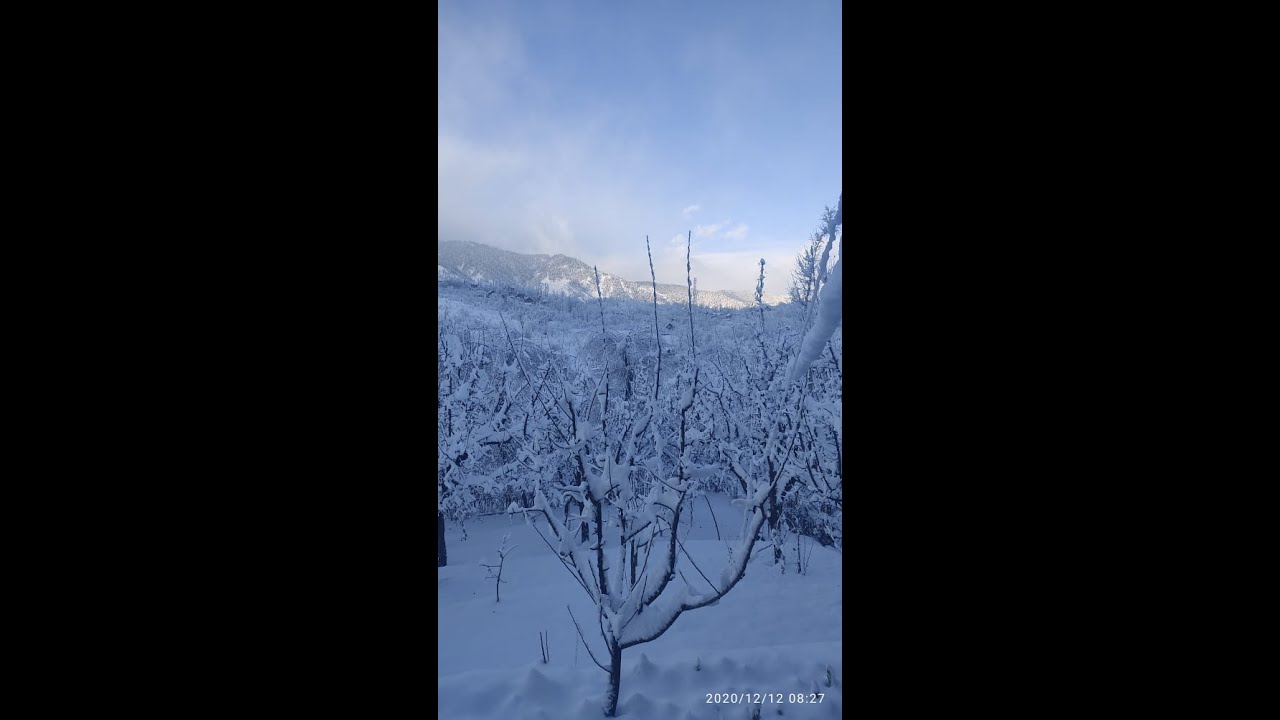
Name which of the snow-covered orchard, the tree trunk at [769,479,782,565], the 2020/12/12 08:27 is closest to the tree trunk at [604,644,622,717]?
the snow-covered orchard

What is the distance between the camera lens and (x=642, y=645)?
13.5 ft

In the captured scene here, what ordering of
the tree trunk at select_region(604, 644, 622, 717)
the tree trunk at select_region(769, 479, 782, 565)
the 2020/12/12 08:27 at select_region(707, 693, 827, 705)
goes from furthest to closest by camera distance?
the tree trunk at select_region(769, 479, 782, 565) → the tree trunk at select_region(604, 644, 622, 717) → the 2020/12/12 08:27 at select_region(707, 693, 827, 705)

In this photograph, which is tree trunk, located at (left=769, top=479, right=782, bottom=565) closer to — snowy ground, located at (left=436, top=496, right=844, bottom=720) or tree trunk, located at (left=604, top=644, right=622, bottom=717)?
snowy ground, located at (left=436, top=496, right=844, bottom=720)

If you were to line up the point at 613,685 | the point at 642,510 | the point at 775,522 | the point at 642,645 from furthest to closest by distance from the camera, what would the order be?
1. the point at 775,522
2. the point at 642,645
3. the point at 613,685
4. the point at 642,510

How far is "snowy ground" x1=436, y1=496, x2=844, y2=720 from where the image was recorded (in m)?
2.18

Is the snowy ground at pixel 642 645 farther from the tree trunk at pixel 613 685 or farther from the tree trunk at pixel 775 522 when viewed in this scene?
the tree trunk at pixel 775 522

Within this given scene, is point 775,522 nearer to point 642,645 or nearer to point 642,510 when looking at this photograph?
point 642,645

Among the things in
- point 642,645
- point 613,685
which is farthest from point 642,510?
point 642,645

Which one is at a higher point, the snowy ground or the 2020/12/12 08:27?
the 2020/12/12 08:27
